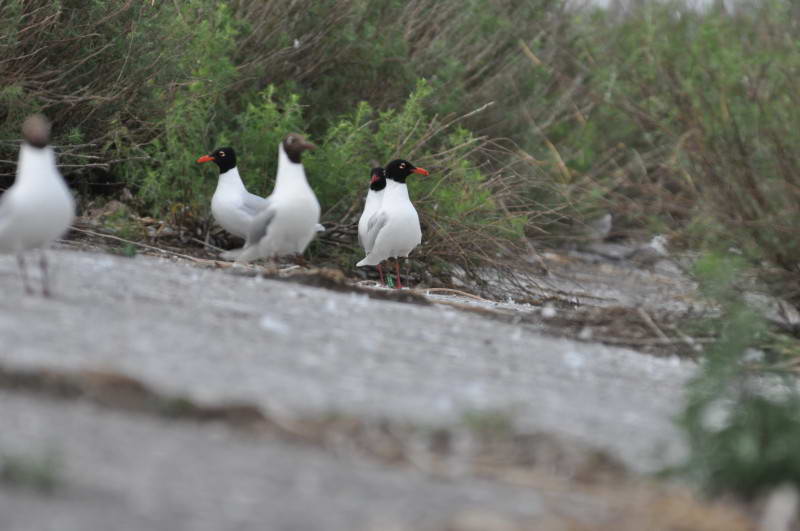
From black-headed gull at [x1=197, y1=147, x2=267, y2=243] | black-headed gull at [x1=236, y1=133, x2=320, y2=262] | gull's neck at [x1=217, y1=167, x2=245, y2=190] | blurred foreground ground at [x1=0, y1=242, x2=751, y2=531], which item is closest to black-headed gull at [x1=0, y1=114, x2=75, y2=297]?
blurred foreground ground at [x1=0, y1=242, x2=751, y2=531]

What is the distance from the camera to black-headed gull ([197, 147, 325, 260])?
7469 mm

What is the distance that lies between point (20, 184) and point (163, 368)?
1.37 m

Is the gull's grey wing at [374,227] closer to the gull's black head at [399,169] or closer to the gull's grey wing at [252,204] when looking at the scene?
the gull's black head at [399,169]

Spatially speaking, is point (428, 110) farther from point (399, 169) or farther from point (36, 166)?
point (36, 166)

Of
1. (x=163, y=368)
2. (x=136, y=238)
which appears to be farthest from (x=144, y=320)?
(x=136, y=238)

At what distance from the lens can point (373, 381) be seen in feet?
12.5

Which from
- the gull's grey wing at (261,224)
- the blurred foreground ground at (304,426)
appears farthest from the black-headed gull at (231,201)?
the blurred foreground ground at (304,426)

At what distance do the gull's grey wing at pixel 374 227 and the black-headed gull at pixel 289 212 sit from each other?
3.33ft

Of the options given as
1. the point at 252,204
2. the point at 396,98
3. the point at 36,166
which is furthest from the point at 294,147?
the point at 396,98

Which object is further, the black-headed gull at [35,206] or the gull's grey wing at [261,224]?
the gull's grey wing at [261,224]

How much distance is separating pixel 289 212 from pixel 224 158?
1.61m

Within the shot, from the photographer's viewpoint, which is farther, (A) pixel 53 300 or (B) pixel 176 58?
(B) pixel 176 58

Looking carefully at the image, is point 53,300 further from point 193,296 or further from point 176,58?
point 176,58

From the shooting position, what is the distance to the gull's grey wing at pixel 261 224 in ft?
21.1
